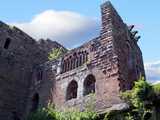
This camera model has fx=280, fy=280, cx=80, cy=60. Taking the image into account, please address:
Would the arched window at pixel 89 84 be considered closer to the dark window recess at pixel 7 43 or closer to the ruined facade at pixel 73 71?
the ruined facade at pixel 73 71

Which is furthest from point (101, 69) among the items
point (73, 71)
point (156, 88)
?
point (156, 88)

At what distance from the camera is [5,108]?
49.0 ft

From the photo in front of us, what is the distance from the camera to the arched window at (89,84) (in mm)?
13117

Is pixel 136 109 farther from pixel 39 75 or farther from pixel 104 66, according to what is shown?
pixel 39 75

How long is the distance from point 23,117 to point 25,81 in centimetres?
218

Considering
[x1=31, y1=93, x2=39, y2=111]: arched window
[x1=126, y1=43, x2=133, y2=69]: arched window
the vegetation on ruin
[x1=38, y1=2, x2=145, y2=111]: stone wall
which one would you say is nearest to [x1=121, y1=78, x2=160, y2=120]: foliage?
the vegetation on ruin

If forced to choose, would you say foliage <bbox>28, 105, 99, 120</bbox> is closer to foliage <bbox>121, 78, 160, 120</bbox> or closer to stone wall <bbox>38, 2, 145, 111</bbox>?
stone wall <bbox>38, 2, 145, 111</bbox>

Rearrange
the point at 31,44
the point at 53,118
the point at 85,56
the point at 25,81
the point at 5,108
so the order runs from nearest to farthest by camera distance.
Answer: the point at 53,118 < the point at 85,56 < the point at 5,108 < the point at 25,81 < the point at 31,44

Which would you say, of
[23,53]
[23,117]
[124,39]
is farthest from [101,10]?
[23,117]

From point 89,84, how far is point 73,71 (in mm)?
1218

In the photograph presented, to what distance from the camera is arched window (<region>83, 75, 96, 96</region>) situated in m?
13.1

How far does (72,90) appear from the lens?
1399 cm

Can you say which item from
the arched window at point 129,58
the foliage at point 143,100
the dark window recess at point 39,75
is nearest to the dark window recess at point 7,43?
the dark window recess at point 39,75

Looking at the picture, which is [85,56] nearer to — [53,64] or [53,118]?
[53,64]
